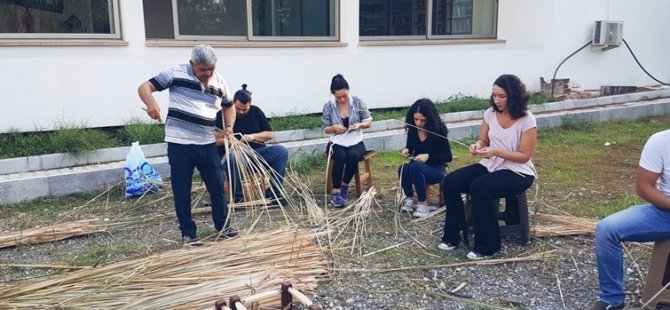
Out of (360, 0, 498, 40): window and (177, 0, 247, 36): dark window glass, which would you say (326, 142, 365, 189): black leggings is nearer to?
(177, 0, 247, 36): dark window glass

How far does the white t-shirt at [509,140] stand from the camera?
12.1 feet

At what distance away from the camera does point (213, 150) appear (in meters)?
3.80

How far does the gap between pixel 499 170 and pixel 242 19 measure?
175 inches

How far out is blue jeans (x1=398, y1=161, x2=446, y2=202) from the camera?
4.48 metres

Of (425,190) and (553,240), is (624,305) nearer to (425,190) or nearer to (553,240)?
(553,240)

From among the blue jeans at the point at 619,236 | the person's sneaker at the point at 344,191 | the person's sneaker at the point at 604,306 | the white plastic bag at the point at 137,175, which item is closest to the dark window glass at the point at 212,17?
the white plastic bag at the point at 137,175

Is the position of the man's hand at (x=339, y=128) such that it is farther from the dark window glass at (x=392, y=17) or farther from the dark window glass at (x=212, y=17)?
the dark window glass at (x=392, y=17)

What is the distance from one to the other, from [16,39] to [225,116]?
2858 millimetres

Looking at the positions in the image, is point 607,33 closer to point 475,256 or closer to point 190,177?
point 475,256

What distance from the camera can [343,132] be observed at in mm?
4918

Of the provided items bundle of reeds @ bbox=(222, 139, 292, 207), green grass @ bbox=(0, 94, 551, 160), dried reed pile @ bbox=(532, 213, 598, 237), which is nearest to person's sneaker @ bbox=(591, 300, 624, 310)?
dried reed pile @ bbox=(532, 213, 598, 237)

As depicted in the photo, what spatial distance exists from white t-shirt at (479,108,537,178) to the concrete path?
104 inches

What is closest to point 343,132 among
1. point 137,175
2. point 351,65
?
point 137,175

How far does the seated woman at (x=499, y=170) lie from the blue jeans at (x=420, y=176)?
2.14 feet
